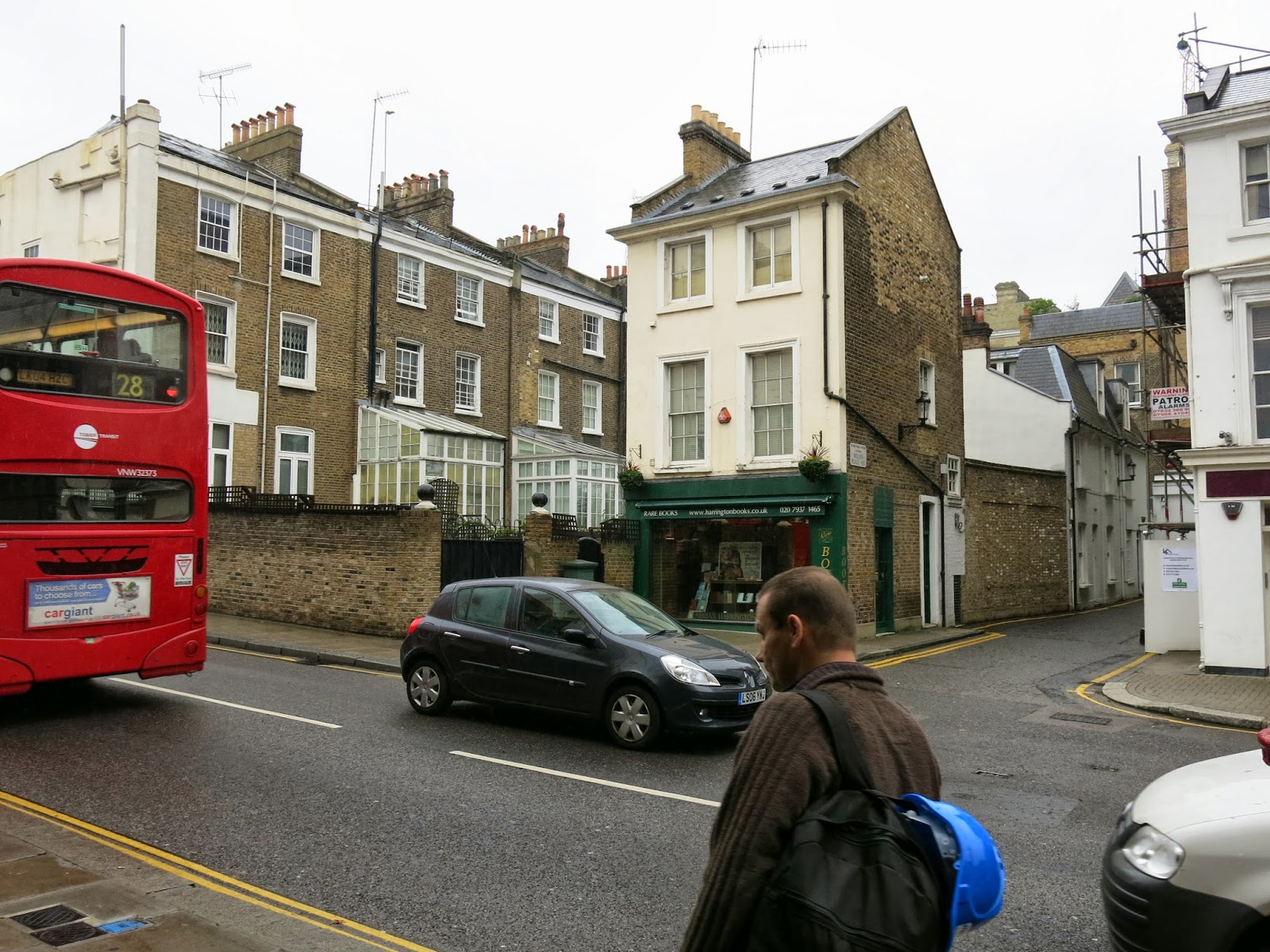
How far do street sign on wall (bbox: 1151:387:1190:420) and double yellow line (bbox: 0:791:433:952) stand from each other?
16041mm

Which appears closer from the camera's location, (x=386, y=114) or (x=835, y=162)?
(x=835, y=162)

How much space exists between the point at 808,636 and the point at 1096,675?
14417 mm

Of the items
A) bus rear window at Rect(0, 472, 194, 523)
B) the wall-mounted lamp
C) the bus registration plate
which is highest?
the wall-mounted lamp

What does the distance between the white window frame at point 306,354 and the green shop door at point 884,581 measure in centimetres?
1491

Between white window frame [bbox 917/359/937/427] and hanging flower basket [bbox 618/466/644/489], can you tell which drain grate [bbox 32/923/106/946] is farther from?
white window frame [bbox 917/359/937/427]

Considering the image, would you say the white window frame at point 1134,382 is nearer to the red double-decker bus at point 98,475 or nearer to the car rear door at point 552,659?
the car rear door at point 552,659

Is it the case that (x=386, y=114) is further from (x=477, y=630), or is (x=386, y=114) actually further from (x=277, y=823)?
(x=277, y=823)

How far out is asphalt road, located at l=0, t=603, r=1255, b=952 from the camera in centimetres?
495

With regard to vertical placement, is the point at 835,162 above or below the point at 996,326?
below

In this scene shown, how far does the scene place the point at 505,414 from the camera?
30781 mm

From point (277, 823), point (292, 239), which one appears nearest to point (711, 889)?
point (277, 823)

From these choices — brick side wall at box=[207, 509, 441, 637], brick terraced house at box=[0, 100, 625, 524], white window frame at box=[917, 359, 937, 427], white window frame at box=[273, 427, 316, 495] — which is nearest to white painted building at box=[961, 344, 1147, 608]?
white window frame at box=[917, 359, 937, 427]

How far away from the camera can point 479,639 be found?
989cm

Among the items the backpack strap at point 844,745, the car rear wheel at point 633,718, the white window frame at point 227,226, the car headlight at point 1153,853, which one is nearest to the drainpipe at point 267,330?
the white window frame at point 227,226
